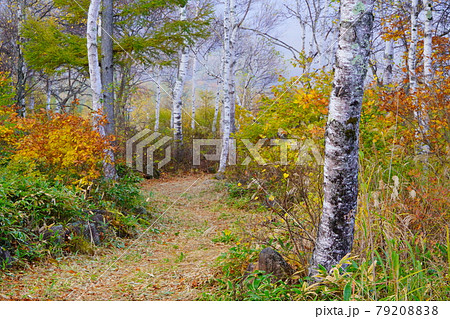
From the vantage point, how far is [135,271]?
410 centimetres

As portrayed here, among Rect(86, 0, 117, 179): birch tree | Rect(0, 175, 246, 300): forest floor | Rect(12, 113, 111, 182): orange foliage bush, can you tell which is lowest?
Rect(0, 175, 246, 300): forest floor

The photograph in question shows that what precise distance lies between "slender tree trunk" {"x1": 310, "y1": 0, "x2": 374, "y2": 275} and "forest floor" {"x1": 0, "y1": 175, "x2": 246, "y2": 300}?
989 millimetres

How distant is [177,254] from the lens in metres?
4.83

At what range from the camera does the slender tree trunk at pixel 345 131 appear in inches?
100

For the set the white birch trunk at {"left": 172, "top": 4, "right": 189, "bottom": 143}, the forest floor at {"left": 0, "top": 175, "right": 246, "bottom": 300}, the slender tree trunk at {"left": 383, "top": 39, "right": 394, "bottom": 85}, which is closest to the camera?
the forest floor at {"left": 0, "top": 175, "right": 246, "bottom": 300}

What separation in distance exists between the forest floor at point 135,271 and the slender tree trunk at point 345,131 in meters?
0.99

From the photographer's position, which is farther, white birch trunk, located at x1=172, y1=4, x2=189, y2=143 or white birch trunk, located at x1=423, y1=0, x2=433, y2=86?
white birch trunk, located at x1=172, y1=4, x2=189, y2=143

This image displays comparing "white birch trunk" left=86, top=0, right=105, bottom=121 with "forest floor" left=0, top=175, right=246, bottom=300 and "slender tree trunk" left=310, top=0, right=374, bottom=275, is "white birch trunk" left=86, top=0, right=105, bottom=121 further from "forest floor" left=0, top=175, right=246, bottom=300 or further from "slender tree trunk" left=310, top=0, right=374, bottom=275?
"slender tree trunk" left=310, top=0, right=374, bottom=275

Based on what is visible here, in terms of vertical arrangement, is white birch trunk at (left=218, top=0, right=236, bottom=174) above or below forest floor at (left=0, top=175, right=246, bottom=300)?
above

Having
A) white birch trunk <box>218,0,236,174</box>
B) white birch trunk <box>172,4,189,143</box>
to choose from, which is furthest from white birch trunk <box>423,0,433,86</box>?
white birch trunk <box>172,4,189,143</box>

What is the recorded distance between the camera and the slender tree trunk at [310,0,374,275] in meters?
2.54

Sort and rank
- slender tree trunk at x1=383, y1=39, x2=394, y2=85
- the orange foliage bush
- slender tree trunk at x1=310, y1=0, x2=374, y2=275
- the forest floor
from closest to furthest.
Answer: slender tree trunk at x1=310, y1=0, x2=374, y2=275 → the forest floor → the orange foliage bush → slender tree trunk at x1=383, y1=39, x2=394, y2=85
